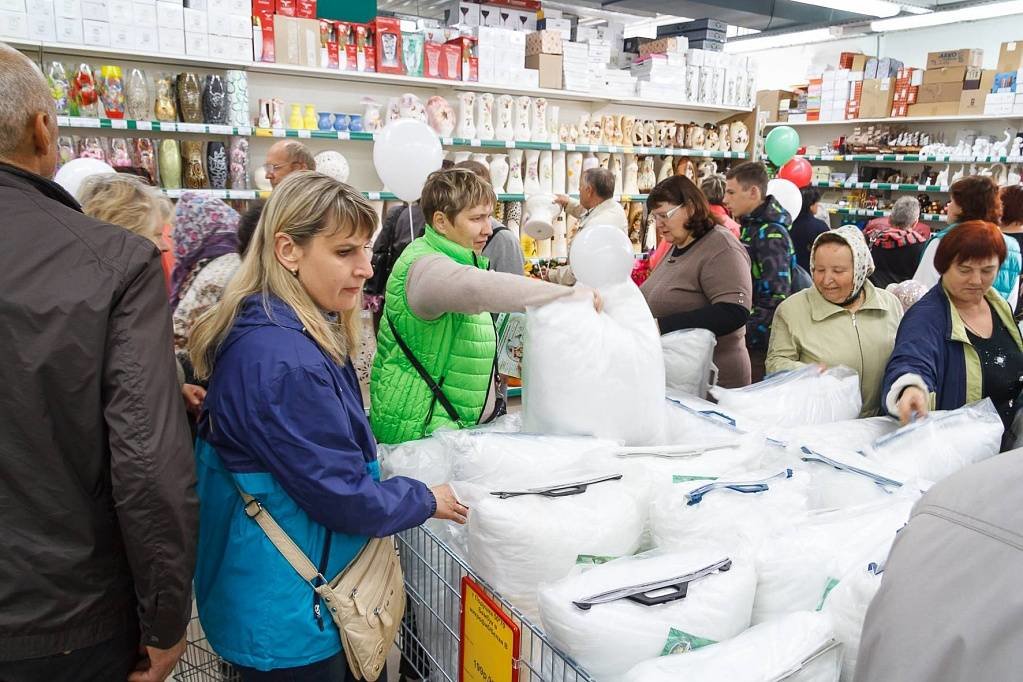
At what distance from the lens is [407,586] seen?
1.63m

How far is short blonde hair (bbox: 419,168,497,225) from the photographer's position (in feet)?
6.45

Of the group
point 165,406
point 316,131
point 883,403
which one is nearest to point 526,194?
point 316,131

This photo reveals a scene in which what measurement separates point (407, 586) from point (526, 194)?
413 centimetres

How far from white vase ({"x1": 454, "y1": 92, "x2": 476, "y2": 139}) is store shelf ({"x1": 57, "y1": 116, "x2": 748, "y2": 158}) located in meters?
0.08

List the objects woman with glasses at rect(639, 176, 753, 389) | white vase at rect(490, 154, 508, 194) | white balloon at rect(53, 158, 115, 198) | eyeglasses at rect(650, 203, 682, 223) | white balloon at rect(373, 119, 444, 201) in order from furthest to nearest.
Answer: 1. white vase at rect(490, 154, 508, 194)
2. white balloon at rect(373, 119, 444, 201)
3. white balloon at rect(53, 158, 115, 198)
4. eyeglasses at rect(650, 203, 682, 223)
5. woman with glasses at rect(639, 176, 753, 389)

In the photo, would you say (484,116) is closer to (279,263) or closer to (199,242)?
(199,242)

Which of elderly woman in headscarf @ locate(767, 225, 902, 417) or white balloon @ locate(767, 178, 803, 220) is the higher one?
white balloon @ locate(767, 178, 803, 220)

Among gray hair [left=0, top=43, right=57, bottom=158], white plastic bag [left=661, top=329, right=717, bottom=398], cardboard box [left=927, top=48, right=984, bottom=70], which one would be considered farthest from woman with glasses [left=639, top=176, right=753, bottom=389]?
cardboard box [left=927, top=48, right=984, bottom=70]

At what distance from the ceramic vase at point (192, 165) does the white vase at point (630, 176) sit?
10.5 ft

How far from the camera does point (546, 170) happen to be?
553 cm

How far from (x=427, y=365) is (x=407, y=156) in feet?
5.63

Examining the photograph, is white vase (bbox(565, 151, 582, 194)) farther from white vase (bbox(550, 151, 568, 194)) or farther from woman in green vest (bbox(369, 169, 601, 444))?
woman in green vest (bbox(369, 169, 601, 444))

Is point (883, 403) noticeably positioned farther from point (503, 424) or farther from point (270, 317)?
point (270, 317)

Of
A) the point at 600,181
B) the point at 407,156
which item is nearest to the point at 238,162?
the point at 407,156
